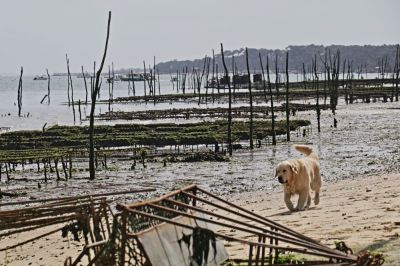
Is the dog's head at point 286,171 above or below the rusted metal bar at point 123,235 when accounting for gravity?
below

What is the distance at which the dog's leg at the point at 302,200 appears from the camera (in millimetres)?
12920

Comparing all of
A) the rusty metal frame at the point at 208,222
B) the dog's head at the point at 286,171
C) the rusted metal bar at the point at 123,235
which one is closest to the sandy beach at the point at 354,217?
the dog's head at the point at 286,171

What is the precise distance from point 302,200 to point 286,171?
1.06 metres

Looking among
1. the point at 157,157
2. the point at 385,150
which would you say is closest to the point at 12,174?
the point at 157,157

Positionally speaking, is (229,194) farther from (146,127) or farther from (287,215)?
(146,127)

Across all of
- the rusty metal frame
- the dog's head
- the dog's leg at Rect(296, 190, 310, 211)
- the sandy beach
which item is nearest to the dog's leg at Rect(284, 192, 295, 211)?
the dog's leg at Rect(296, 190, 310, 211)

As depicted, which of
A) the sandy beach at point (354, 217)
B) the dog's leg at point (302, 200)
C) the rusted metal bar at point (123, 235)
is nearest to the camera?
the rusted metal bar at point (123, 235)

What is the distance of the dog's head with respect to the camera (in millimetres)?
12180

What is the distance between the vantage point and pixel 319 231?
34.3ft

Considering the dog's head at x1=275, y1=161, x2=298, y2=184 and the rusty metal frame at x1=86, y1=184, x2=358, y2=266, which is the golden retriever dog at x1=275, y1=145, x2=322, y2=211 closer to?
the dog's head at x1=275, y1=161, x2=298, y2=184

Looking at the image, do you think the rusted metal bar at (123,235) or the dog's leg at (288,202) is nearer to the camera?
the rusted metal bar at (123,235)

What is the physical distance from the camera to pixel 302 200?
13039mm

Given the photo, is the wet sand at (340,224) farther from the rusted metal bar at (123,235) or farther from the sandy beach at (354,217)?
the rusted metal bar at (123,235)

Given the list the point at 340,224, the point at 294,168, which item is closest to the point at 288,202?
the point at 294,168
